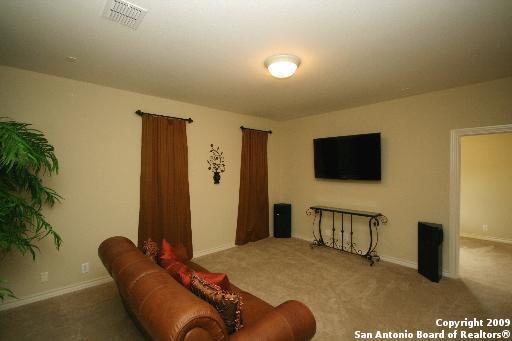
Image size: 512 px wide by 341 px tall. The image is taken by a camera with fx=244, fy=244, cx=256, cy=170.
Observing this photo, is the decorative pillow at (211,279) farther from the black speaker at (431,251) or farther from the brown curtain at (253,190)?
the brown curtain at (253,190)

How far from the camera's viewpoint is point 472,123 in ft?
10.4

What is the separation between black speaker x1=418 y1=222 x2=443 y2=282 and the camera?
3152mm

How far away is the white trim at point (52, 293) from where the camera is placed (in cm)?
260

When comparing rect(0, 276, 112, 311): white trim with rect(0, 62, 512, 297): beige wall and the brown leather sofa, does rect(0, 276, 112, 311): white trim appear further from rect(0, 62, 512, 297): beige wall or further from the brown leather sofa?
the brown leather sofa

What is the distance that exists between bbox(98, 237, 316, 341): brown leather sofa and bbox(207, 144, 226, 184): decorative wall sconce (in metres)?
2.60

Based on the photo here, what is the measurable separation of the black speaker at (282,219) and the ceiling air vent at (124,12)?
4117mm

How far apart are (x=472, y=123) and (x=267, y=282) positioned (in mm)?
3374

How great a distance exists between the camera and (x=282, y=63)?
231cm

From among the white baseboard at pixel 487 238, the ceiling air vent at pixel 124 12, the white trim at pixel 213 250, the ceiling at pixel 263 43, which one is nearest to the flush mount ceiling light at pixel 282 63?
the ceiling at pixel 263 43

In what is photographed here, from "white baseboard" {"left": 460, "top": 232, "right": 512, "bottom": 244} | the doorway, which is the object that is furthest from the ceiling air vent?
"white baseboard" {"left": 460, "top": 232, "right": 512, "bottom": 244}

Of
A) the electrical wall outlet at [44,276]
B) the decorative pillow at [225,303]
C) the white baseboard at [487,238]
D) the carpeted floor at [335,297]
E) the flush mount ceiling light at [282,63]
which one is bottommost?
the carpeted floor at [335,297]

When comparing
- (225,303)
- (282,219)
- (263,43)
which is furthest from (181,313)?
(282,219)

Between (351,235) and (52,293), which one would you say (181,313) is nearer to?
(52,293)

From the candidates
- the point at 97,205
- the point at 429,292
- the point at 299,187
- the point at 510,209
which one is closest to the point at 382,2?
the point at 429,292
